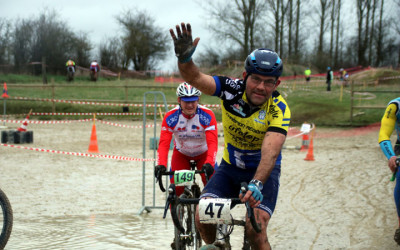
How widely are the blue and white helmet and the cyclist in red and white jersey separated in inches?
81.5

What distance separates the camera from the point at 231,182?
13.2 ft

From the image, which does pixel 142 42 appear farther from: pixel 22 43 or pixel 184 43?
pixel 184 43

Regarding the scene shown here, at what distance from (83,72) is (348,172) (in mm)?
31361

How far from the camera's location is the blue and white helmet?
3.48 m

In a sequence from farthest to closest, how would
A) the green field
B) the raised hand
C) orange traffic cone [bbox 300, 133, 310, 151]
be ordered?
the green field
orange traffic cone [bbox 300, 133, 310, 151]
the raised hand

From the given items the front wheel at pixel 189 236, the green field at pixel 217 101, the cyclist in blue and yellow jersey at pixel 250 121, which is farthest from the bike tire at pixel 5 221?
the green field at pixel 217 101

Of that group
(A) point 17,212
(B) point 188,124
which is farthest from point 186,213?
(A) point 17,212

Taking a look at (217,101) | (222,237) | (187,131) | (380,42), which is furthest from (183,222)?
(380,42)

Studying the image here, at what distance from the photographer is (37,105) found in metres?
24.8

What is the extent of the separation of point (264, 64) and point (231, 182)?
3.70 feet

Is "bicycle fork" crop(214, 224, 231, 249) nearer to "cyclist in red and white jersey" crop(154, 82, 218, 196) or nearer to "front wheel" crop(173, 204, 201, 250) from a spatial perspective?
"front wheel" crop(173, 204, 201, 250)

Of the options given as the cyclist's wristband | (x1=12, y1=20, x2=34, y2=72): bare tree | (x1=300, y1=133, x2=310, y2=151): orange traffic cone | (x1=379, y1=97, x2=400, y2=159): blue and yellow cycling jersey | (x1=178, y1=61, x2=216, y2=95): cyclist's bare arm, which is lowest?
(x1=300, y1=133, x2=310, y2=151): orange traffic cone

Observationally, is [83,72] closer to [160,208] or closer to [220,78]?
[160,208]

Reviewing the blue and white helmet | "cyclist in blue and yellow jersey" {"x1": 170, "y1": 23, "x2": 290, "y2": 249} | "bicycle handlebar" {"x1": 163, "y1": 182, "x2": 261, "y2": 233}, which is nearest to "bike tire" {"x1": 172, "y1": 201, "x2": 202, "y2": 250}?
"cyclist in blue and yellow jersey" {"x1": 170, "y1": 23, "x2": 290, "y2": 249}
